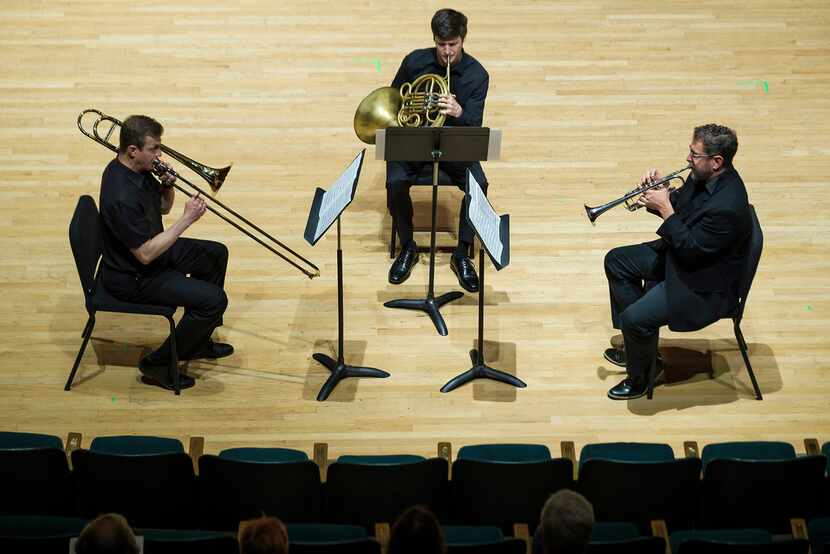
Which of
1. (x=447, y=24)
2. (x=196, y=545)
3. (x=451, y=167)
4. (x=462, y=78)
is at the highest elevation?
(x=447, y=24)

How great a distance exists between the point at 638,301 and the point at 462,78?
151 cm

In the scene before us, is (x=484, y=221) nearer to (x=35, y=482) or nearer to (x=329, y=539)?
(x=329, y=539)

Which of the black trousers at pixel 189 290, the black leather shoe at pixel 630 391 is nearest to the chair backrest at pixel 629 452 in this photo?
the black leather shoe at pixel 630 391

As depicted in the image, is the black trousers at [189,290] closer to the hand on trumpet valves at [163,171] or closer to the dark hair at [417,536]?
the hand on trumpet valves at [163,171]

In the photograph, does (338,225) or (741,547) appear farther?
(338,225)

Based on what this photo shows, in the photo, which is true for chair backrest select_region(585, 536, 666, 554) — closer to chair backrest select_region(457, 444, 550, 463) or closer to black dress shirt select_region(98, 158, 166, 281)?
chair backrest select_region(457, 444, 550, 463)

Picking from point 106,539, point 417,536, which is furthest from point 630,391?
point 106,539

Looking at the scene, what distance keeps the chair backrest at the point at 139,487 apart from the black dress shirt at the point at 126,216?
1091 mm

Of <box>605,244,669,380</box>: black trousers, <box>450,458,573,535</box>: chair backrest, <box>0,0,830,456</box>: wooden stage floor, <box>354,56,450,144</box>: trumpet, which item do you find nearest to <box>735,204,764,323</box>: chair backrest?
<box>605,244,669,380</box>: black trousers

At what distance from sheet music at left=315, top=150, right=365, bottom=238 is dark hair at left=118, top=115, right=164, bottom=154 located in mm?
728

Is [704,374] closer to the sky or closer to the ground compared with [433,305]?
closer to the ground

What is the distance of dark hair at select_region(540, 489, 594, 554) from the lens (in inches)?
111

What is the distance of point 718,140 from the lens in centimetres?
432

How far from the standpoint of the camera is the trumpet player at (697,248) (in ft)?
14.2
